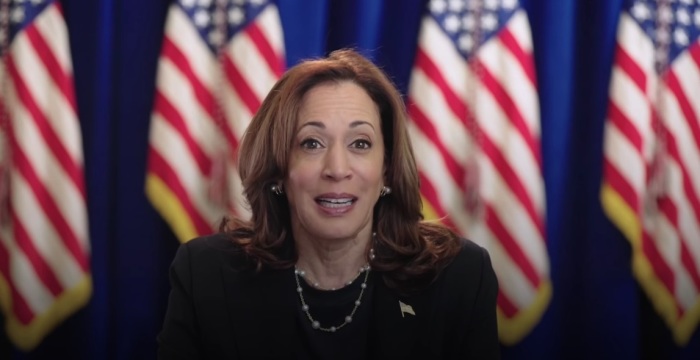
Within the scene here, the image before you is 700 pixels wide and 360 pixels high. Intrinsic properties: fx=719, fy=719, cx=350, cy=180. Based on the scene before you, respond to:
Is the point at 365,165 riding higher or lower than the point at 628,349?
higher

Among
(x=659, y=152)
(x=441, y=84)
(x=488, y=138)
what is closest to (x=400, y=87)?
(x=441, y=84)

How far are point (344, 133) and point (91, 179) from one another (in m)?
1.19

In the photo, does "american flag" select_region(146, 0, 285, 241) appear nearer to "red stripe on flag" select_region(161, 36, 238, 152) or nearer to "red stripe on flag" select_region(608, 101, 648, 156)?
"red stripe on flag" select_region(161, 36, 238, 152)

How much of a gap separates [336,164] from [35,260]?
124 centimetres

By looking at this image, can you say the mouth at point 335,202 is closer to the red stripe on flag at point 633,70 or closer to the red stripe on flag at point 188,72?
the red stripe on flag at point 188,72

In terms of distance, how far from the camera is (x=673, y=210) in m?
2.28

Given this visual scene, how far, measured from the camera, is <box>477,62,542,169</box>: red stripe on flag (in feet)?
7.30

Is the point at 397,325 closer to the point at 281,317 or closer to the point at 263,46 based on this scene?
the point at 281,317

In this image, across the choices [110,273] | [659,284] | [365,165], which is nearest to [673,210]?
[659,284]

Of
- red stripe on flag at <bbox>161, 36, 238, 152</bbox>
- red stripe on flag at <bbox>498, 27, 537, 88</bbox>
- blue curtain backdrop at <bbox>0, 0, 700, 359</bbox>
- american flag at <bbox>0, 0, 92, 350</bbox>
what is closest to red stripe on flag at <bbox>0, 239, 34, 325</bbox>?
american flag at <bbox>0, 0, 92, 350</bbox>

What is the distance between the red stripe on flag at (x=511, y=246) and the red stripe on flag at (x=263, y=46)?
2.61 feet

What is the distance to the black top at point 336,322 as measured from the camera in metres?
1.43

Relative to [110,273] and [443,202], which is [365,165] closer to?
[443,202]

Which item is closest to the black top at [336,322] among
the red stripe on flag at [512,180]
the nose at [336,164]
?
the nose at [336,164]
